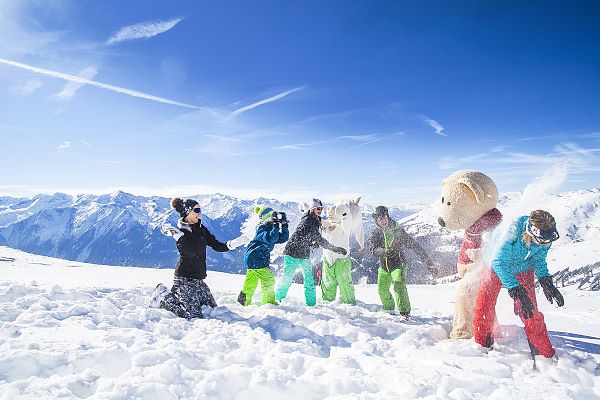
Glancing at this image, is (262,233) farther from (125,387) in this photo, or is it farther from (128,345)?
(125,387)

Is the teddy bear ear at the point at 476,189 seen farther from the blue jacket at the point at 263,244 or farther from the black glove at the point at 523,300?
the blue jacket at the point at 263,244

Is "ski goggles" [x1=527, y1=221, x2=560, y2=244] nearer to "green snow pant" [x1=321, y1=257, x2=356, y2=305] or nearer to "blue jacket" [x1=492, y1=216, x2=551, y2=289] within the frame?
"blue jacket" [x1=492, y1=216, x2=551, y2=289]

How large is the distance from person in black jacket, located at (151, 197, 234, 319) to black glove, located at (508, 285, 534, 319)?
13.4 ft

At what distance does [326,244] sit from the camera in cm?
662

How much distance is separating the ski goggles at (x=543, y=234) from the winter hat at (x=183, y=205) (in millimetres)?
4623

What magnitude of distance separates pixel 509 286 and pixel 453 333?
1141mm

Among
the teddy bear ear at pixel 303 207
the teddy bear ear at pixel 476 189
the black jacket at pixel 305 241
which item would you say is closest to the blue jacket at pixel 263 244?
the black jacket at pixel 305 241

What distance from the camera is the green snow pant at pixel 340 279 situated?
6.88m

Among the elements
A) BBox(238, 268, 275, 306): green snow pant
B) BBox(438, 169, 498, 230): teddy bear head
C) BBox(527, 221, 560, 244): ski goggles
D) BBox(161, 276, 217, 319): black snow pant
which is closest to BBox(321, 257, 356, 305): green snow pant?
BBox(238, 268, 275, 306): green snow pant

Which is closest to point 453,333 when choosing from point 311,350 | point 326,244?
point 311,350

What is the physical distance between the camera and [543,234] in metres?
3.64

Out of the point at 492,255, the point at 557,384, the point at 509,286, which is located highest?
the point at 492,255

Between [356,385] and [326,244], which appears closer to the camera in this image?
[356,385]

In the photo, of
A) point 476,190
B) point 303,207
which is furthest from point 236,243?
point 476,190
